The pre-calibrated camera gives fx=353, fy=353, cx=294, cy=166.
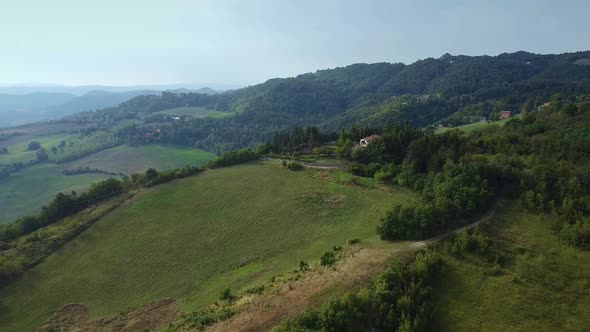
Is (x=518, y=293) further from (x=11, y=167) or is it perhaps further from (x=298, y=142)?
(x=11, y=167)

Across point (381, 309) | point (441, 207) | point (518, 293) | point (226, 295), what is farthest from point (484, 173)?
point (226, 295)

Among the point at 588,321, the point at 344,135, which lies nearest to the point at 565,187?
the point at 588,321

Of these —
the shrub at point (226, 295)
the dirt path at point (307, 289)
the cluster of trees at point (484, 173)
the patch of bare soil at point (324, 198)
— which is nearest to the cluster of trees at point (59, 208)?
the patch of bare soil at point (324, 198)

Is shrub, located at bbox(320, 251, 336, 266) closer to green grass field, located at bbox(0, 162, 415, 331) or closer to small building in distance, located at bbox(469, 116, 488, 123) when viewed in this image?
green grass field, located at bbox(0, 162, 415, 331)

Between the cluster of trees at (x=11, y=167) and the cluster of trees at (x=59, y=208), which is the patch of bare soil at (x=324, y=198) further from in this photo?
the cluster of trees at (x=11, y=167)

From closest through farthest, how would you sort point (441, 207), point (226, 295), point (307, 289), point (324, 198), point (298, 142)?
point (307, 289)
point (226, 295)
point (441, 207)
point (324, 198)
point (298, 142)

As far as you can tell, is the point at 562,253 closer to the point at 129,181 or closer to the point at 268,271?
the point at 268,271
